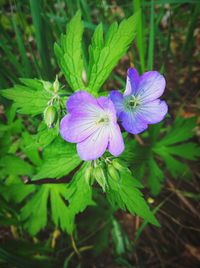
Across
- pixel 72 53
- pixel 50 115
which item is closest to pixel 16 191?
pixel 50 115

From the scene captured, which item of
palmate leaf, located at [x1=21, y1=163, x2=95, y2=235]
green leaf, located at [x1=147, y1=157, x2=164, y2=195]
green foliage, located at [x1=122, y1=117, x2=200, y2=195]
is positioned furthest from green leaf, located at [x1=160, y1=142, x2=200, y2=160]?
palmate leaf, located at [x1=21, y1=163, x2=95, y2=235]

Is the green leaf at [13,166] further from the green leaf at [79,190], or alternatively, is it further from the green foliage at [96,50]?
the green foliage at [96,50]

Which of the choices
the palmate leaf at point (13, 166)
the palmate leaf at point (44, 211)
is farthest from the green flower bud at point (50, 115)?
the palmate leaf at point (13, 166)

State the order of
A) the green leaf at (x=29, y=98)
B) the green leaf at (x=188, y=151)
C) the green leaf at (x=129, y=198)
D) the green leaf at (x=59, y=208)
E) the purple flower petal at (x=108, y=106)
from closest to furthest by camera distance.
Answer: the purple flower petal at (x=108, y=106), the green leaf at (x=129, y=198), the green leaf at (x=29, y=98), the green leaf at (x=59, y=208), the green leaf at (x=188, y=151)

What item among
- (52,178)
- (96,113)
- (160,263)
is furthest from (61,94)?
(160,263)

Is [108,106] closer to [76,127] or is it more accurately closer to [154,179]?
[76,127]

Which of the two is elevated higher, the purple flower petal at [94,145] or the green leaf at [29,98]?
the green leaf at [29,98]

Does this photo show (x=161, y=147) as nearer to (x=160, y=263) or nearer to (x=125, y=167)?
(x=160, y=263)
